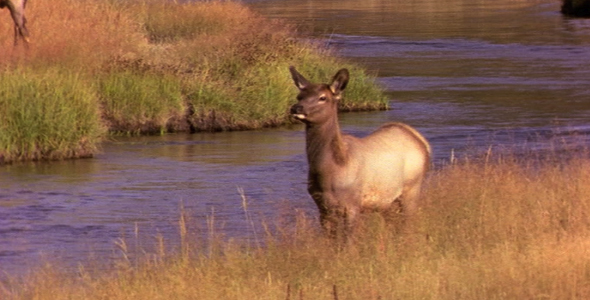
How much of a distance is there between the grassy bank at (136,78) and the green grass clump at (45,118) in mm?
18

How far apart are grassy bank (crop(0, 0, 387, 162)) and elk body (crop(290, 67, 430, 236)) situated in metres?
8.59

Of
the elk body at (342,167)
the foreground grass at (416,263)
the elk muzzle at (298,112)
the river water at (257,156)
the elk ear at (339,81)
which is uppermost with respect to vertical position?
the elk ear at (339,81)

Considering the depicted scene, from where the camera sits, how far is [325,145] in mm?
10148

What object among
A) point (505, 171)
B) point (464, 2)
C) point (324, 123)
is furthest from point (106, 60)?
point (464, 2)

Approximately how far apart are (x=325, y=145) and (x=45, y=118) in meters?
8.84

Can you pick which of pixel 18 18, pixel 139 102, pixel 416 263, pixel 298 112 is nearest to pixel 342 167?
pixel 298 112

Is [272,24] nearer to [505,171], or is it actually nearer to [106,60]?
[106,60]

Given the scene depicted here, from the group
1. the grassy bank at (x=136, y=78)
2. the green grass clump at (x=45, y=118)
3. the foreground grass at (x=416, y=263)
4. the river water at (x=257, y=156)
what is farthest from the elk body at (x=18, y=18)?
the foreground grass at (x=416, y=263)

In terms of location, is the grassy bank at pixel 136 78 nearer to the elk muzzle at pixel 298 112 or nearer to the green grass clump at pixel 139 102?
the green grass clump at pixel 139 102

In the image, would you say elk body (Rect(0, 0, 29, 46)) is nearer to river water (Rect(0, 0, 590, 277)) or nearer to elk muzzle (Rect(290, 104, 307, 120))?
river water (Rect(0, 0, 590, 277))

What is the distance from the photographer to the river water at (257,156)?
44.0 ft

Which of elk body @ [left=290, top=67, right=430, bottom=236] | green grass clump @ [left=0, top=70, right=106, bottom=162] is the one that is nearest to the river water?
green grass clump @ [left=0, top=70, right=106, bottom=162]

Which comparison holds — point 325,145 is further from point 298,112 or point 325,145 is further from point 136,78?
point 136,78

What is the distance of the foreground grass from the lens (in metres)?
8.64
